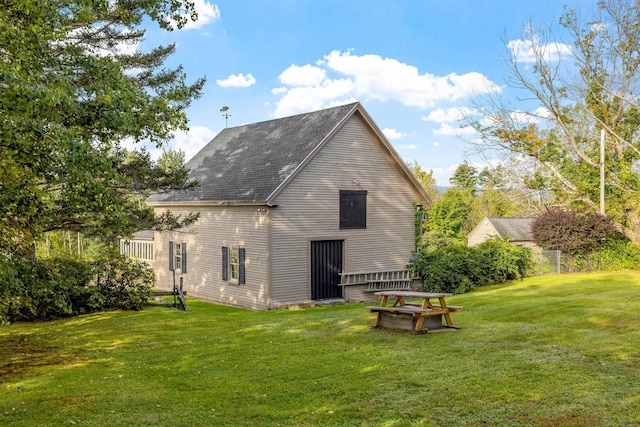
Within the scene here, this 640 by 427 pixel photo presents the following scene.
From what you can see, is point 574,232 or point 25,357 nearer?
point 25,357

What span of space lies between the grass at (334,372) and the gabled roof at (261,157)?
803 cm

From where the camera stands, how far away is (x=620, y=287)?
2016 cm

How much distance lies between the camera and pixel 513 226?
49312 millimetres

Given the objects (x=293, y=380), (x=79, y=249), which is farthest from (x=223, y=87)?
(x=293, y=380)

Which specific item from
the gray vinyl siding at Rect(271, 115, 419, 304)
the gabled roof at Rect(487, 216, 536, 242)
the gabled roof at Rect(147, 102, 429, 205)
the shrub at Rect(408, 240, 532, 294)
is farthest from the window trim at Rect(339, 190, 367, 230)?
the gabled roof at Rect(487, 216, 536, 242)

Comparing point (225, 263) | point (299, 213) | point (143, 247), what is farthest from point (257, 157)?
point (143, 247)

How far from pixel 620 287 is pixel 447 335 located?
11.5 meters

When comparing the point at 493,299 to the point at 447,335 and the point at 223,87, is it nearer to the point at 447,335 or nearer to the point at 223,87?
the point at 447,335

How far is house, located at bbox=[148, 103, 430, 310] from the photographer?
21.4m

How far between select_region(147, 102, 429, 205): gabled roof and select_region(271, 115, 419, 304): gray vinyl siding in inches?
18.6

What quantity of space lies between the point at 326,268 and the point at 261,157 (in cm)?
568

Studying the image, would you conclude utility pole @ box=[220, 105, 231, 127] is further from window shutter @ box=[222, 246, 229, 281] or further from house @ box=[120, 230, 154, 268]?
window shutter @ box=[222, 246, 229, 281]

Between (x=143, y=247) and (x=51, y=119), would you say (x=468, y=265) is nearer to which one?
(x=143, y=247)

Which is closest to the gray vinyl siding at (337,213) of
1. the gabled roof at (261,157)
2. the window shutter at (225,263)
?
the gabled roof at (261,157)
